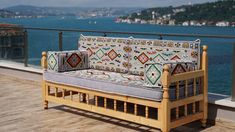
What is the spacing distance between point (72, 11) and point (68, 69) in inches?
3139

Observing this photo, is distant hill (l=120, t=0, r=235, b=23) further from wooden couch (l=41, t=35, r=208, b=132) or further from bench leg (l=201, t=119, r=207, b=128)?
bench leg (l=201, t=119, r=207, b=128)

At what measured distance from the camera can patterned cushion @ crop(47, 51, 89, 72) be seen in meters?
4.78

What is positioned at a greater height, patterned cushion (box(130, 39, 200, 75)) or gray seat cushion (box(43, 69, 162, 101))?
patterned cushion (box(130, 39, 200, 75))

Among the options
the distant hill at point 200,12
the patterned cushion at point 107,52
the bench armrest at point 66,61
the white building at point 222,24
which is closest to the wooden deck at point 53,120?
the bench armrest at point 66,61

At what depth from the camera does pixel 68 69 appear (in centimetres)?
490

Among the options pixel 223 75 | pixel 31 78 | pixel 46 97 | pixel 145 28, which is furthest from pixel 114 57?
pixel 145 28

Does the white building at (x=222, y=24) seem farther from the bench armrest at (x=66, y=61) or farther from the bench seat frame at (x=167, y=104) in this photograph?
the bench seat frame at (x=167, y=104)

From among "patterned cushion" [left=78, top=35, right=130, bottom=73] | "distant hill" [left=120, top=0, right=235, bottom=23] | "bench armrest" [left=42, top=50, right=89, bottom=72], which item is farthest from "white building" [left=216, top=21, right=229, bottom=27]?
"bench armrest" [left=42, top=50, right=89, bottom=72]

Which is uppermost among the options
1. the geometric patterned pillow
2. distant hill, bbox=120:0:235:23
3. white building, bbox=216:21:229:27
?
distant hill, bbox=120:0:235:23

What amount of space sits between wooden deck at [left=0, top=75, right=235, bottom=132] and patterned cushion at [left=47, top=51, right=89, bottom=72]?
0.52 metres

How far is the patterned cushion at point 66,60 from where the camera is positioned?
4.78 metres

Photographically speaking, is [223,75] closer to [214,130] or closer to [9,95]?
[214,130]

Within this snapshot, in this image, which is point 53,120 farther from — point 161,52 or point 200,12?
point 200,12

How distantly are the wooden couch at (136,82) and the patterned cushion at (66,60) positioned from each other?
0.01 metres
